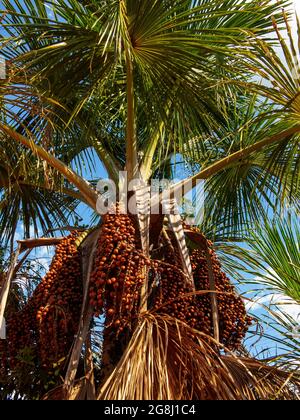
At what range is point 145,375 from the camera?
9.63ft

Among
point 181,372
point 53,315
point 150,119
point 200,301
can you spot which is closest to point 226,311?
point 200,301

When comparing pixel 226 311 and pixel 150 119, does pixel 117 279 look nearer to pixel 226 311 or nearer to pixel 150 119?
pixel 226 311

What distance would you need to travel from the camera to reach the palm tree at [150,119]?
308cm

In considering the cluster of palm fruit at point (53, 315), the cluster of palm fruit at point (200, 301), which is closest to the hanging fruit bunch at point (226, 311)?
the cluster of palm fruit at point (200, 301)

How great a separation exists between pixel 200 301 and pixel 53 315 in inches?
34.2

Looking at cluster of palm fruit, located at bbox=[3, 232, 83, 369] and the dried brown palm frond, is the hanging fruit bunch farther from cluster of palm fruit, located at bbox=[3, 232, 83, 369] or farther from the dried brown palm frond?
cluster of palm fruit, located at bbox=[3, 232, 83, 369]

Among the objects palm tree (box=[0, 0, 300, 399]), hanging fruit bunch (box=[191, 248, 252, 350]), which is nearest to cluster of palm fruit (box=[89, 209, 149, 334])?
palm tree (box=[0, 0, 300, 399])

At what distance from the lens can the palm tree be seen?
3.08 metres

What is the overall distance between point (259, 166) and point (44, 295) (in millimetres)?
2205

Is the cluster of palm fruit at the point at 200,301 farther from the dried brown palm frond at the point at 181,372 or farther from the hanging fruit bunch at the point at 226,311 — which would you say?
the dried brown palm frond at the point at 181,372

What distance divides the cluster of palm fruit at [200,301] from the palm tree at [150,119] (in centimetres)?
3
